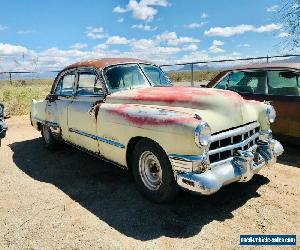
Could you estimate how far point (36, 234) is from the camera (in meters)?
3.98

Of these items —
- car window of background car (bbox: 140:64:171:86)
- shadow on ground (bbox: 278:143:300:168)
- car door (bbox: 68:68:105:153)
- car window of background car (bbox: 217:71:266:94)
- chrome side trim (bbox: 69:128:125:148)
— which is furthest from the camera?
car window of background car (bbox: 217:71:266:94)

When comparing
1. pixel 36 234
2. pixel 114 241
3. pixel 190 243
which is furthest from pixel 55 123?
pixel 190 243

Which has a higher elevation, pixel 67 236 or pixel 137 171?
pixel 137 171

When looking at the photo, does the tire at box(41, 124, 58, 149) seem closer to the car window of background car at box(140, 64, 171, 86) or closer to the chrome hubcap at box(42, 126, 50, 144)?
the chrome hubcap at box(42, 126, 50, 144)

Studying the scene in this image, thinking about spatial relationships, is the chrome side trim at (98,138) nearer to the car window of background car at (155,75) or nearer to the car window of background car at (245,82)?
the car window of background car at (155,75)

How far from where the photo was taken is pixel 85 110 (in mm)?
5605

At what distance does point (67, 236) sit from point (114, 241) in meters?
0.54

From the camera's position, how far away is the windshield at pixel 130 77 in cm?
553

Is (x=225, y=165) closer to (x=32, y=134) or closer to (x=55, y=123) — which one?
(x=55, y=123)

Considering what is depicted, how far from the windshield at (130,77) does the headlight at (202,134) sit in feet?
6.43

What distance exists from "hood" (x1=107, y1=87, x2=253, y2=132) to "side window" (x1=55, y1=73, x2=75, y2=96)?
1620 mm

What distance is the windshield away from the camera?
18.1 feet

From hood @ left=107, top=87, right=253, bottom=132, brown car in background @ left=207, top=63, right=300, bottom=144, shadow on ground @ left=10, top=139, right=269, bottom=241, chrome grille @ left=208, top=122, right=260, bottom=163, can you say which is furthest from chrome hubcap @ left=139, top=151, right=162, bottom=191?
brown car in background @ left=207, top=63, right=300, bottom=144

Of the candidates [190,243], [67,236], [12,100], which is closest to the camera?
[190,243]
